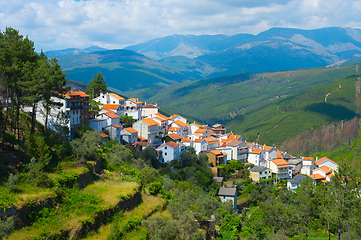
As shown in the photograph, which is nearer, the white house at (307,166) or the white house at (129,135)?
the white house at (129,135)

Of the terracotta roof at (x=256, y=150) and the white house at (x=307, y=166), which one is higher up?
the terracotta roof at (x=256, y=150)

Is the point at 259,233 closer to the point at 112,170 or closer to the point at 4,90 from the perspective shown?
the point at 112,170

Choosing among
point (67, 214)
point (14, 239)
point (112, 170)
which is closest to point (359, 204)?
point (112, 170)

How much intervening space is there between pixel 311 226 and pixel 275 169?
33556 millimetres

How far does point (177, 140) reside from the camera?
7875cm

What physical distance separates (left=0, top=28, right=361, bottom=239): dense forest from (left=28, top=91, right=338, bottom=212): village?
8.65 metres

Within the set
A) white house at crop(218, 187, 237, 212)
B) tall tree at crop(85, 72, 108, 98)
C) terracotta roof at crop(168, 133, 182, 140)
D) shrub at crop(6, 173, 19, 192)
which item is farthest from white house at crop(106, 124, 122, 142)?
shrub at crop(6, 173, 19, 192)

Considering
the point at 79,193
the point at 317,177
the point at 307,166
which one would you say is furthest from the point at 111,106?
the point at 307,166

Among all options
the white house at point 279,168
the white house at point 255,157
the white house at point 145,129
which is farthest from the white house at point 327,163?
the white house at point 145,129

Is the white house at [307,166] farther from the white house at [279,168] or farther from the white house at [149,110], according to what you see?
the white house at [149,110]

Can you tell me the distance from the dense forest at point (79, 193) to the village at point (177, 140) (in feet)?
28.4

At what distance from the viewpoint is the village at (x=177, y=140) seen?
58406 millimetres

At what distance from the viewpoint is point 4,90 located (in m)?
30.6

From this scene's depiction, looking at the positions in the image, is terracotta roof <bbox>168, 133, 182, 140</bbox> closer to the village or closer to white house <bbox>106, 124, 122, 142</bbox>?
the village
